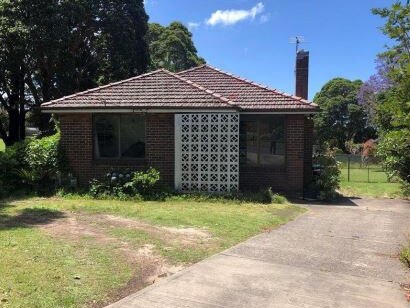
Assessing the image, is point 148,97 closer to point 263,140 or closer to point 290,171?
point 263,140

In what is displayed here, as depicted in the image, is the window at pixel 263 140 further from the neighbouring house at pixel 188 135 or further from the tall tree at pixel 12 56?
the tall tree at pixel 12 56

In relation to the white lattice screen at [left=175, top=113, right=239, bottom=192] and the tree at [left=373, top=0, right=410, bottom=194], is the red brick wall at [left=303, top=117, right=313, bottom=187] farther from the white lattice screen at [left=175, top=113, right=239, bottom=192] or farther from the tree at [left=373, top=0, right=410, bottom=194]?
the tree at [left=373, top=0, right=410, bottom=194]

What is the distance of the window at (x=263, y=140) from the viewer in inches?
581

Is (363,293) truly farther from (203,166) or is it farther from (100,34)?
(100,34)

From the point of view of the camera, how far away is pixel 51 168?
1426 centimetres

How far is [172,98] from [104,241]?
731 centimetres

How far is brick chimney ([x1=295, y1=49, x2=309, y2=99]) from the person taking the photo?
20047 mm

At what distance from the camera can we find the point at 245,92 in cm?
1603

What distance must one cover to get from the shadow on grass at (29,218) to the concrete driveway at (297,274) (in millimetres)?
4135

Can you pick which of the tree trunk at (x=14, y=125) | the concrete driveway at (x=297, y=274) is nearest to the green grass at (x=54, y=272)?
the concrete driveway at (x=297, y=274)

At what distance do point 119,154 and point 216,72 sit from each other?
5.31m

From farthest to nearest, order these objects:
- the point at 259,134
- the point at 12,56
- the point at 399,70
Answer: the point at 12,56 < the point at 259,134 < the point at 399,70

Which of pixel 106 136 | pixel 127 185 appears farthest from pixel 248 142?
pixel 106 136

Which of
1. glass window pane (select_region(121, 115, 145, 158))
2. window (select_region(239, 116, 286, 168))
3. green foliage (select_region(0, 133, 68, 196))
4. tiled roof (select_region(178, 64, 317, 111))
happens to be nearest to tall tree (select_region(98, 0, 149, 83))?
tiled roof (select_region(178, 64, 317, 111))
